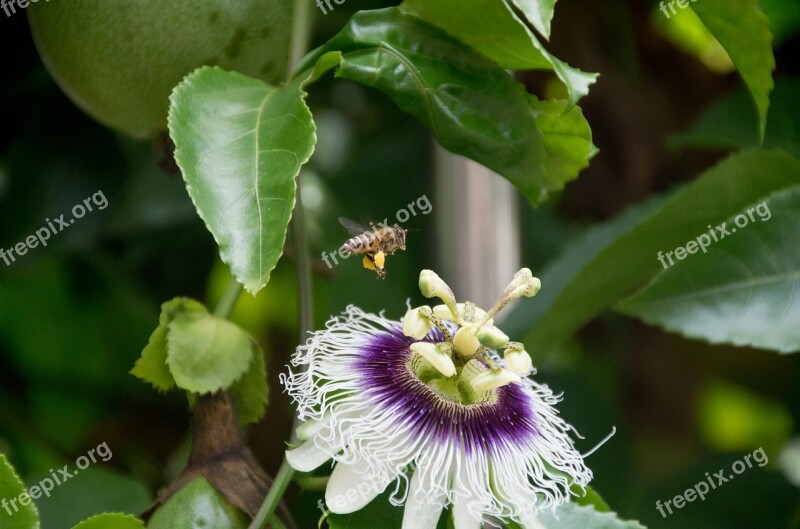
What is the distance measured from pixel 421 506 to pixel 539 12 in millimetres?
368

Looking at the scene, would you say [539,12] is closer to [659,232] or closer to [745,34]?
[745,34]

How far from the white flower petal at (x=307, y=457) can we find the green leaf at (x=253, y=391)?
4.3 inches

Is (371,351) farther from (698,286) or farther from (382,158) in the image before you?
(382,158)

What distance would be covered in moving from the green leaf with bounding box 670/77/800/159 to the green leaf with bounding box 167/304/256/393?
0.79m

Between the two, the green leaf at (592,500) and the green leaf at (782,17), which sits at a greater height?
the green leaf at (592,500)

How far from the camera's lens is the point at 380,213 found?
154cm

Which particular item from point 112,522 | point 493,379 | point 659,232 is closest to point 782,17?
point 659,232

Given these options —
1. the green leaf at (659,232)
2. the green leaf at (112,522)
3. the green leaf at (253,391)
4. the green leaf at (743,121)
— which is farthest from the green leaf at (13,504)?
the green leaf at (743,121)

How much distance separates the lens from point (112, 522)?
2.28 feet

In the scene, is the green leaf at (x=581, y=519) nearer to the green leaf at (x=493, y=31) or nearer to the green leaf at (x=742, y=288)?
the green leaf at (x=742, y=288)

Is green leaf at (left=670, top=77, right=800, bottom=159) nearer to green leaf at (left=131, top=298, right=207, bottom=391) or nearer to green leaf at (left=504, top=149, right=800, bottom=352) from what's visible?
green leaf at (left=504, top=149, right=800, bottom=352)

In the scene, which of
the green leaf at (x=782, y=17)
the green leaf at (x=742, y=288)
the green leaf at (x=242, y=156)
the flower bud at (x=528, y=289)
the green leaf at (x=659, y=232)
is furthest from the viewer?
the green leaf at (x=782, y=17)

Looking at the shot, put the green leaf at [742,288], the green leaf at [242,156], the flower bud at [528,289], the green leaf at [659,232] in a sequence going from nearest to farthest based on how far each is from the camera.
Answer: the green leaf at [242,156] → the flower bud at [528,289] → the green leaf at [742,288] → the green leaf at [659,232]

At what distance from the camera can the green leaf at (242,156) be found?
0.66 meters
